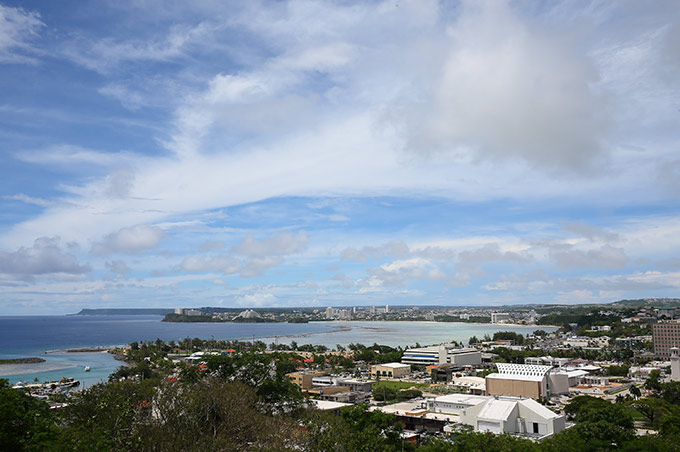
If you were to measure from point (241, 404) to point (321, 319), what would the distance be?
4672 inches

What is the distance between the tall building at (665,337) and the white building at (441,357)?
15905mm

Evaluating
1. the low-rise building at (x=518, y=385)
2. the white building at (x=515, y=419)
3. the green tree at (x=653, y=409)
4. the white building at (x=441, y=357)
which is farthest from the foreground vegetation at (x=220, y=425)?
the white building at (x=441, y=357)

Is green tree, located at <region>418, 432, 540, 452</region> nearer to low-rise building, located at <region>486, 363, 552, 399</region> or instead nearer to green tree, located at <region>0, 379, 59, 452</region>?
green tree, located at <region>0, 379, 59, 452</region>

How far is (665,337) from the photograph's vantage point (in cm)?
3991

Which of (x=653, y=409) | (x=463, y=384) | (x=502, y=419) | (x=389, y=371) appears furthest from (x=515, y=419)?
(x=389, y=371)

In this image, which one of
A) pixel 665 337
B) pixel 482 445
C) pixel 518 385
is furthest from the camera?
pixel 665 337

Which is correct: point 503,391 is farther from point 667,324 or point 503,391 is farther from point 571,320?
point 571,320

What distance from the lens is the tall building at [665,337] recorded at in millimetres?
39406

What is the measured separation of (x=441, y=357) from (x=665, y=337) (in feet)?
65.0

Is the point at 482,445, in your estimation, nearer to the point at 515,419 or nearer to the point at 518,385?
the point at 515,419

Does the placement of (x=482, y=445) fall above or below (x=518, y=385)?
above

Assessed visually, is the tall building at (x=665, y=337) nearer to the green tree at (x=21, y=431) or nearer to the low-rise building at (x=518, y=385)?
the low-rise building at (x=518, y=385)

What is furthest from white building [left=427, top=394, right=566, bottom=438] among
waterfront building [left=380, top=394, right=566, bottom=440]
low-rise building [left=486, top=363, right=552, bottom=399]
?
low-rise building [left=486, top=363, right=552, bottom=399]

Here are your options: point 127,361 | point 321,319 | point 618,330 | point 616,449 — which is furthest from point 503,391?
point 321,319
